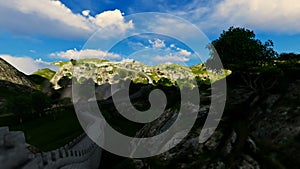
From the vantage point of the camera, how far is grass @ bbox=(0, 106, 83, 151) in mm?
62188

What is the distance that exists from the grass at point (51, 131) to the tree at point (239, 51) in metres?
40.9

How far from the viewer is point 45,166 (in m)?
14.5

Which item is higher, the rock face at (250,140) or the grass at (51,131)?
the rock face at (250,140)

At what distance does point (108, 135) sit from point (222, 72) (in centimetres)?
2887

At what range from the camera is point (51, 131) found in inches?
3115

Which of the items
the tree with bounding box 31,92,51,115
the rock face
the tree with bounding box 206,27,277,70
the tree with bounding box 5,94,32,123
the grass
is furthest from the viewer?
the tree with bounding box 31,92,51,115

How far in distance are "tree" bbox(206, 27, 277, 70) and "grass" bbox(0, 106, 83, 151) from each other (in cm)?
4089

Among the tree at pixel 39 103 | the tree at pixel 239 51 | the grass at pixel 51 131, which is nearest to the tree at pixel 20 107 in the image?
the tree at pixel 39 103

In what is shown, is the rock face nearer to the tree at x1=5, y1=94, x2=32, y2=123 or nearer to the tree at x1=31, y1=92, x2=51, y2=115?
the tree at x1=5, y1=94, x2=32, y2=123

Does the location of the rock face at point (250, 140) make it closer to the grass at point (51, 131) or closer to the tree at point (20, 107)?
the grass at point (51, 131)

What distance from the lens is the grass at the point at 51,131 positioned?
62188mm

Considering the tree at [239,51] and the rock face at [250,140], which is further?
the tree at [239,51]

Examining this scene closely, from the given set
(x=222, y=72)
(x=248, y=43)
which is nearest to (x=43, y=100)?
(x=222, y=72)

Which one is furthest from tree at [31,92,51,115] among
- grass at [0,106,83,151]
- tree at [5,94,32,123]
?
grass at [0,106,83,151]
